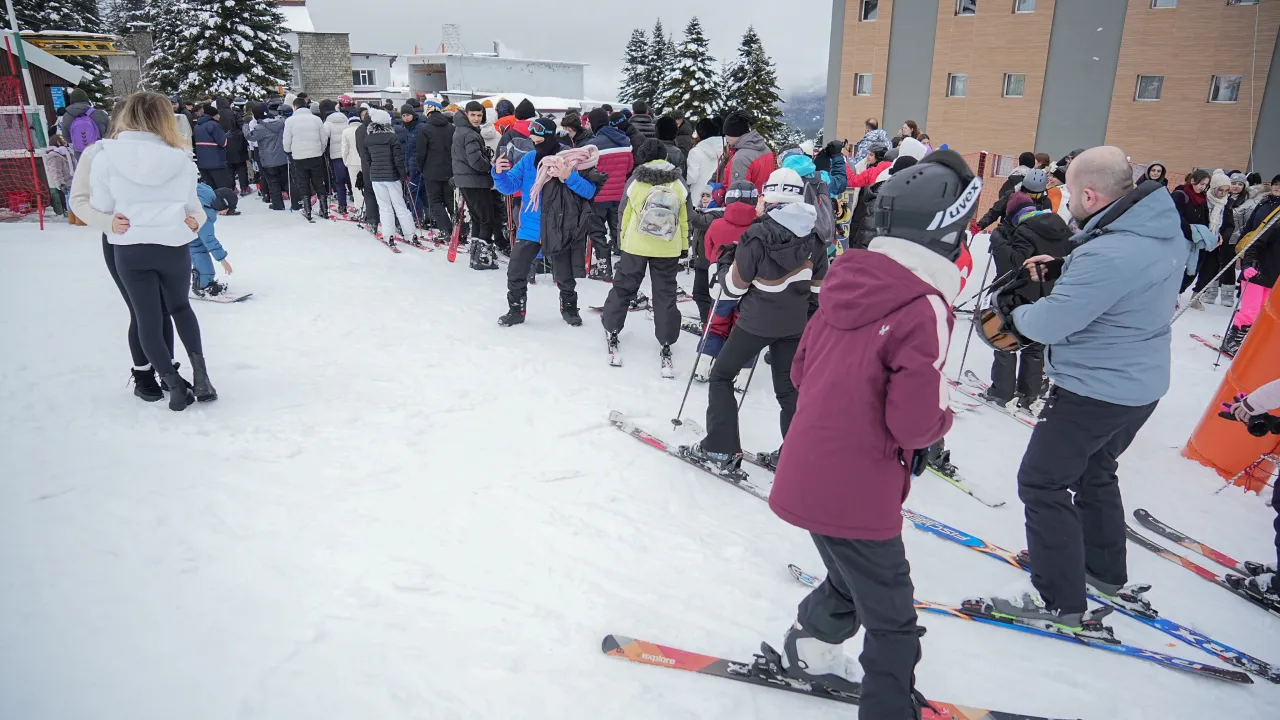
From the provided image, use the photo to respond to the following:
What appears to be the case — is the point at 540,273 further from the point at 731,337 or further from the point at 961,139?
the point at 961,139

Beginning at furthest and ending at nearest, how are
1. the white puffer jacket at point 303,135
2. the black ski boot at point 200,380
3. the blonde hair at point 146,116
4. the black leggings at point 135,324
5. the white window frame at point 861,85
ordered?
the white window frame at point 861,85 → the white puffer jacket at point 303,135 → the black ski boot at point 200,380 → the black leggings at point 135,324 → the blonde hair at point 146,116

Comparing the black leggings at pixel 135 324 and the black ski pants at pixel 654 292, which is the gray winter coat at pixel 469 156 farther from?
the black leggings at pixel 135 324

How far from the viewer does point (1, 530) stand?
11.0ft

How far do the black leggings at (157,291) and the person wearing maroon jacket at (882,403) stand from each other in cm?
422

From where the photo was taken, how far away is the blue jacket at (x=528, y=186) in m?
6.61

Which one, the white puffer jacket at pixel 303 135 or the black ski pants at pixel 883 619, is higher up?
the white puffer jacket at pixel 303 135

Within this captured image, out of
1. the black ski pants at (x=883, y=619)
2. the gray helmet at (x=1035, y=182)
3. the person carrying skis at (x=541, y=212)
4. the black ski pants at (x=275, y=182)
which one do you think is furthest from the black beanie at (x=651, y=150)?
the black ski pants at (x=275, y=182)

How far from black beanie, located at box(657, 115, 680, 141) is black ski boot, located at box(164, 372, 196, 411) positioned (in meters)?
6.42

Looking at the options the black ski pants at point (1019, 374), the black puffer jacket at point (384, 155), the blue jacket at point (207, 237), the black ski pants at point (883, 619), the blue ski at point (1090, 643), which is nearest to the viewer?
the black ski pants at point (883, 619)

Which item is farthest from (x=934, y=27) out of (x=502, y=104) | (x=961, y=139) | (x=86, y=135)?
(x=86, y=135)

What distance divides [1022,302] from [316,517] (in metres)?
3.80

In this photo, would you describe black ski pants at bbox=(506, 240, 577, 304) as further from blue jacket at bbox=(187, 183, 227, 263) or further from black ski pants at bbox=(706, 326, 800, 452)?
black ski pants at bbox=(706, 326, 800, 452)

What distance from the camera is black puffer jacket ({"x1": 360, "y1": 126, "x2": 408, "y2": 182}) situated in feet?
30.9

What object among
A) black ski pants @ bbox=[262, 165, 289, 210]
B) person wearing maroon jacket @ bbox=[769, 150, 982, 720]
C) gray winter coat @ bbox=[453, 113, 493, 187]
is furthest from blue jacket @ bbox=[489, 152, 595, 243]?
black ski pants @ bbox=[262, 165, 289, 210]
